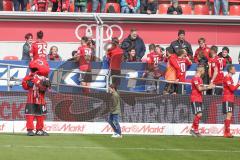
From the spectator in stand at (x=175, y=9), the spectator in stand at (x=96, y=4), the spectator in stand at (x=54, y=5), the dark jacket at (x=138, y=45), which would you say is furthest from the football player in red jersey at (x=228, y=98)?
the spectator in stand at (x=54, y=5)

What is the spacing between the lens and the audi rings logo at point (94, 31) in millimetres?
30172

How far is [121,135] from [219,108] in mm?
3616

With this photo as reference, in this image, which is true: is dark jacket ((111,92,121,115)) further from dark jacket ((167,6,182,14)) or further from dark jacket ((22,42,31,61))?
dark jacket ((167,6,182,14))

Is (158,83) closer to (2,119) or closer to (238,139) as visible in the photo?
(238,139)

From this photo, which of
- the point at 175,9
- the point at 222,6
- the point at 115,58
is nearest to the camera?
the point at 115,58

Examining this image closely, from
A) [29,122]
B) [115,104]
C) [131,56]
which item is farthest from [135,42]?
[29,122]

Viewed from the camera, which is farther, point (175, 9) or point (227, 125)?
point (175, 9)

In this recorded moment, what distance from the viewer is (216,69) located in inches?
1051

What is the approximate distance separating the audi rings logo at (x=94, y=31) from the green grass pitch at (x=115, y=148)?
22.6 ft

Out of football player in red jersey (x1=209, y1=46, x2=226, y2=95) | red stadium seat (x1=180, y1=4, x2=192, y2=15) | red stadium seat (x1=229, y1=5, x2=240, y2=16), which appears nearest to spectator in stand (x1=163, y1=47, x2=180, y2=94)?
football player in red jersey (x1=209, y1=46, x2=226, y2=95)

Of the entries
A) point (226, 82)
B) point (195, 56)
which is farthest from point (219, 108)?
point (195, 56)

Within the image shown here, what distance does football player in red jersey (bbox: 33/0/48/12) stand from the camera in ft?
97.7

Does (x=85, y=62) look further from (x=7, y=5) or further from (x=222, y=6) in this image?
(x=222, y=6)

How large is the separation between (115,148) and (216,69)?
25.3 feet
